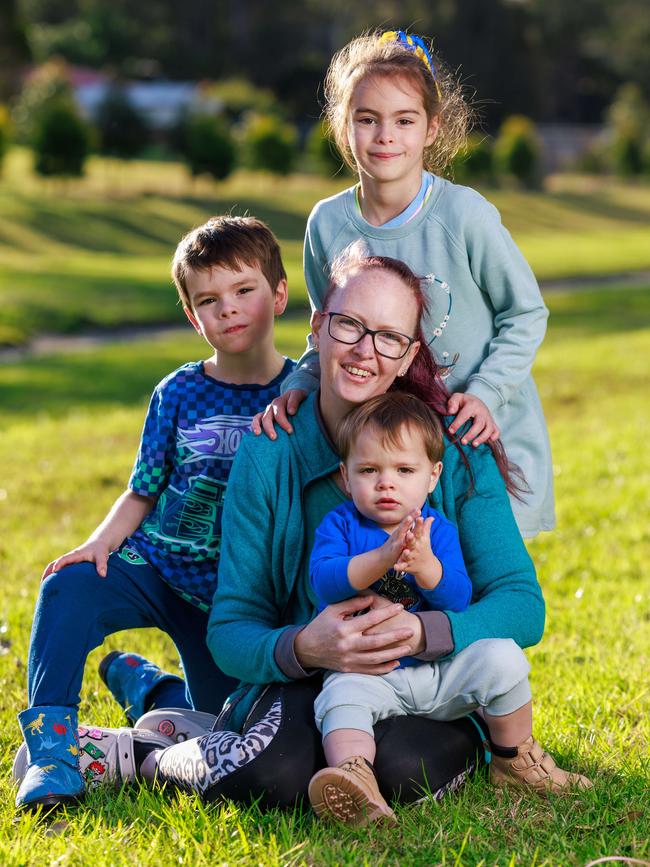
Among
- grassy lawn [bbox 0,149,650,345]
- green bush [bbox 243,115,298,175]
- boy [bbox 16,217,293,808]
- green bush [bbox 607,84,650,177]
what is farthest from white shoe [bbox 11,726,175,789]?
green bush [bbox 607,84,650,177]

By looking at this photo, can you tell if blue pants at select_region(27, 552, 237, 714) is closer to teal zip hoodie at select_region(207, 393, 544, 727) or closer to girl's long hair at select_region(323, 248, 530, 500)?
teal zip hoodie at select_region(207, 393, 544, 727)

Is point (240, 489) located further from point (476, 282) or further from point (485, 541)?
point (476, 282)

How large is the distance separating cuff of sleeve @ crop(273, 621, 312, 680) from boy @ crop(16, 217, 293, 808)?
56 cm

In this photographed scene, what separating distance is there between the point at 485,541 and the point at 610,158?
168ft

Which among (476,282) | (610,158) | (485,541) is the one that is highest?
(476,282)

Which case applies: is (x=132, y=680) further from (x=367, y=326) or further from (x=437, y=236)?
(x=437, y=236)

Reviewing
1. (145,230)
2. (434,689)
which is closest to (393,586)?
(434,689)

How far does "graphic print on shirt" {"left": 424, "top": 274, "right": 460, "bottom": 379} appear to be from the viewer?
3.56 metres

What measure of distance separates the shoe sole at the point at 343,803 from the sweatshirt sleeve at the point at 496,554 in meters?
0.57

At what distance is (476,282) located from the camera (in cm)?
363

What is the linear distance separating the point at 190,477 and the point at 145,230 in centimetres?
2596

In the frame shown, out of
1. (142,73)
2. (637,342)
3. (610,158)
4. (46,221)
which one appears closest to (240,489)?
(637,342)

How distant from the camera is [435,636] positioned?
3.00 metres

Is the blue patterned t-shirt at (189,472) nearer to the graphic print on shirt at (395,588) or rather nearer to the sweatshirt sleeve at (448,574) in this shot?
the graphic print on shirt at (395,588)
